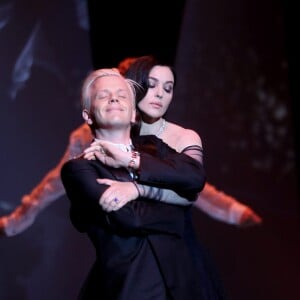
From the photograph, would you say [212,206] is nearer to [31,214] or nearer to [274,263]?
[274,263]

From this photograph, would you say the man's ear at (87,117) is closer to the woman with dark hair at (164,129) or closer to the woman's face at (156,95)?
the woman with dark hair at (164,129)

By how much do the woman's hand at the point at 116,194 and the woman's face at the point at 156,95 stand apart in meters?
0.36

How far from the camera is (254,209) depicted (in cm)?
311

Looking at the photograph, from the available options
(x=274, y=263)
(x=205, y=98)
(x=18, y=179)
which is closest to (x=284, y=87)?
(x=205, y=98)

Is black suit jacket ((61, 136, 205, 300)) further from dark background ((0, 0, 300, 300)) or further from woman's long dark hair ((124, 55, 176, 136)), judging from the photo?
dark background ((0, 0, 300, 300))

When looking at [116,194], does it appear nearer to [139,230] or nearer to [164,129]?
[139,230]

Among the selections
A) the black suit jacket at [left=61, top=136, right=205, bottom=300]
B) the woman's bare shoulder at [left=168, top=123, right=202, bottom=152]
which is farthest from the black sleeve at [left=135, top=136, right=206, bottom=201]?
the woman's bare shoulder at [left=168, top=123, right=202, bottom=152]

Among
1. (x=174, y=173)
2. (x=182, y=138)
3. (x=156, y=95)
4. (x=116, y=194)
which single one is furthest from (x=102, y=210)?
(x=156, y=95)

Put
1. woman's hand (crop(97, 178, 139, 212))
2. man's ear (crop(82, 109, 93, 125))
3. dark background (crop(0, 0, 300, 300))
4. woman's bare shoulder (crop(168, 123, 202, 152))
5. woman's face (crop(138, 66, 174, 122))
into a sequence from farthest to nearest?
dark background (crop(0, 0, 300, 300)) → woman's face (crop(138, 66, 174, 122)) → woman's bare shoulder (crop(168, 123, 202, 152)) → man's ear (crop(82, 109, 93, 125)) → woman's hand (crop(97, 178, 139, 212))

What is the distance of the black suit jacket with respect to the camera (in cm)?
147

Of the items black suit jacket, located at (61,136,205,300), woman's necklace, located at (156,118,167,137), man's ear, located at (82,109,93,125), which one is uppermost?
man's ear, located at (82,109,93,125)

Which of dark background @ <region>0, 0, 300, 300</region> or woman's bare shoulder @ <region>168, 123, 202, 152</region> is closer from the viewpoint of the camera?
woman's bare shoulder @ <region>168, 123, 202, 152</region>

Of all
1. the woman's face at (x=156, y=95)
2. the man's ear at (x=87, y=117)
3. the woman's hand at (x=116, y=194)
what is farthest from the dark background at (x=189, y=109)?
the woman's hand at (x=116, y=194)

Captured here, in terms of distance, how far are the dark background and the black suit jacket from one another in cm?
132
